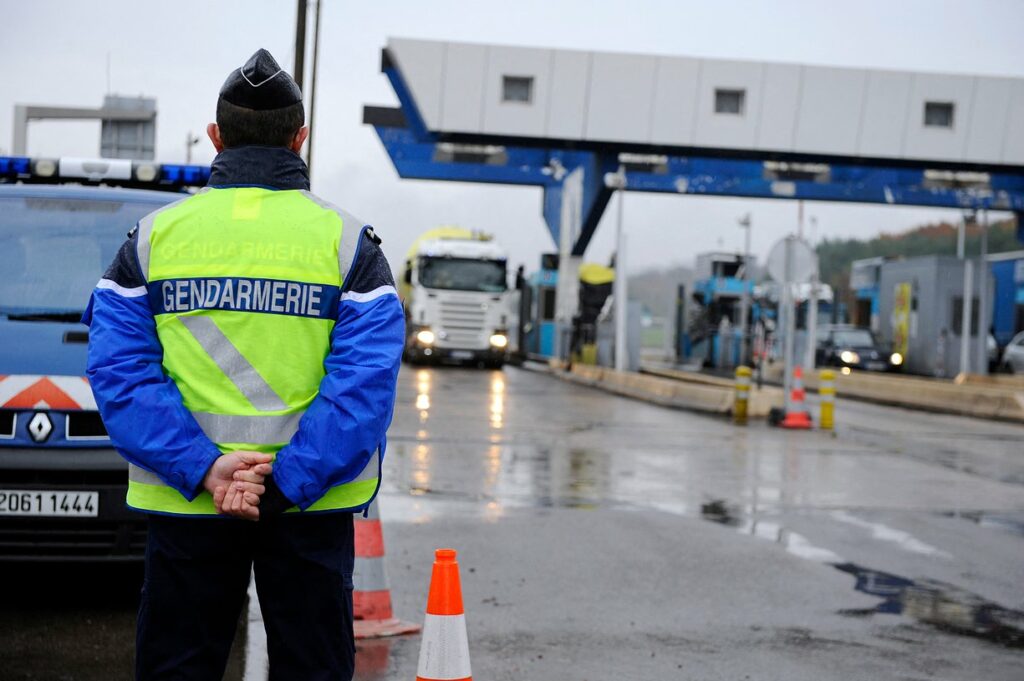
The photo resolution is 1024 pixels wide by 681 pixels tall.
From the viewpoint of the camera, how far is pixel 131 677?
5.18 m

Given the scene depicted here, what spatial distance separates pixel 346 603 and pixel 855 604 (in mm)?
4633

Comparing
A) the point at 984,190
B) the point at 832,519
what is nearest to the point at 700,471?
the point at 832,519

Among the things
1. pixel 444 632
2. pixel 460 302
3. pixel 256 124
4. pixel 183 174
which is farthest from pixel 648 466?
pixel 460 302

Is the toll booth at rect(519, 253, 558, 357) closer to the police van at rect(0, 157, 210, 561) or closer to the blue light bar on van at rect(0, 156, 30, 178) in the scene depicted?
the blue light bar on van at rect(0, 156, 30, 178)

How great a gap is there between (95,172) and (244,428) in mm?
4743

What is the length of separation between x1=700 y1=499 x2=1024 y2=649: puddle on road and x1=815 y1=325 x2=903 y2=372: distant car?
110 feet

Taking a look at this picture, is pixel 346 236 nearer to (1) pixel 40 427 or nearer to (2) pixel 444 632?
(2) pixel 444 632

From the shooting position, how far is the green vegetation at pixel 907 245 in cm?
11675

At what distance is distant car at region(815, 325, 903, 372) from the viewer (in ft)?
137

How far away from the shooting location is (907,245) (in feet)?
431

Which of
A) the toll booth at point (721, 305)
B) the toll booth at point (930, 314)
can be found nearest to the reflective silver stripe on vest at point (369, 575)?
the toll booth at point (930, 314)

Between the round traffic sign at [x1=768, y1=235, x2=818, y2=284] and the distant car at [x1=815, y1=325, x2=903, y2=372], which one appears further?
the distant car at [x1=815, y1=325, x2=903, y2=372]

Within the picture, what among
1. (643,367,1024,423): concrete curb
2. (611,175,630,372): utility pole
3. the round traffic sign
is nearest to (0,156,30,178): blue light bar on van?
the round traffic sign

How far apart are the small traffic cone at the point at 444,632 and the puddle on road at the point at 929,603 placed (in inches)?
147
